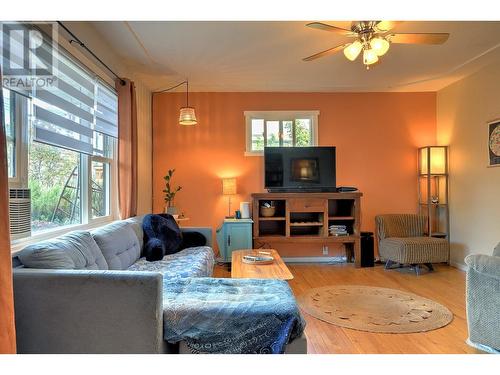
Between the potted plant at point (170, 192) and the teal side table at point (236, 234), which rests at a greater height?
the potted plant at point (170, 192)

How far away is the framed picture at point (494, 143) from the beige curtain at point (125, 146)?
423 centimetres

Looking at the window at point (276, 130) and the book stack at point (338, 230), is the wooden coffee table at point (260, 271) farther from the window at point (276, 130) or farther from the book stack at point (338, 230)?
the window at point (276, 130)

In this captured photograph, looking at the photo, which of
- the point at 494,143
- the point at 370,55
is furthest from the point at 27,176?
the point at 494,143

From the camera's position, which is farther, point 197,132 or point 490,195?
point 197,132

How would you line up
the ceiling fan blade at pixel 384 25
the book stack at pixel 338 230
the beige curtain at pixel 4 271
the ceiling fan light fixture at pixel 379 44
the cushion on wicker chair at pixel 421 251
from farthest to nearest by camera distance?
the book stack at pixel 338 230 → the cushion on wicker chair at pixel 421 251 → the ceiling fan light fixture at pixel 379 44 → the ceiling fan blade at pixel 384 25 → the beige curtain at pixel 4 271

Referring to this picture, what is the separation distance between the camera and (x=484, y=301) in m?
2.09

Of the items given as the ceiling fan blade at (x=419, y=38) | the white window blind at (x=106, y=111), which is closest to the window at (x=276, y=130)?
the white window blind at (x=106, y=111)

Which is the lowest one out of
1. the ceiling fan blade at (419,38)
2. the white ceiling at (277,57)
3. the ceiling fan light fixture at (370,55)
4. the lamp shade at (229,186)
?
the lamp shade at (229,186)

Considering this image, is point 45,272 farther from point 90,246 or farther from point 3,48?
point 3,48

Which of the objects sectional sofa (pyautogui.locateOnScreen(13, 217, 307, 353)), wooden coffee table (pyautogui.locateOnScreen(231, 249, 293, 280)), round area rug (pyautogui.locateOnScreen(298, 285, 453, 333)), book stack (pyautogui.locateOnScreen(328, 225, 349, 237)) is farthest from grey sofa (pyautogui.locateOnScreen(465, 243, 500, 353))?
book stack (pyautogui.locateOnScreen(328, 225, 349, 237))

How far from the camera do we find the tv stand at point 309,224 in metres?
4.48
